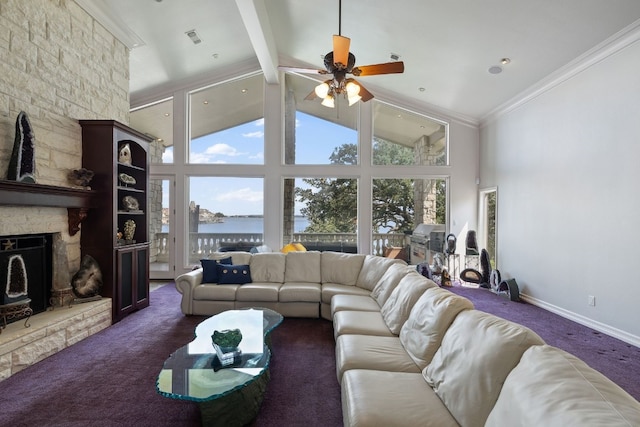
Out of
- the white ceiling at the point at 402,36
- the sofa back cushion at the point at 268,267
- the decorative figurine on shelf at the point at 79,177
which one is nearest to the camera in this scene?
the white ceiling at the point at 402,36

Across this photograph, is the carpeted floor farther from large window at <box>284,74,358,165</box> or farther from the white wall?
large window at <box>284,74,358,165</box>

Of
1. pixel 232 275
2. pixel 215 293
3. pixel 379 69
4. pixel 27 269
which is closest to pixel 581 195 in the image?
pixel 379 69

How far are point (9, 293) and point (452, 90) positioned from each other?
21.6 feet

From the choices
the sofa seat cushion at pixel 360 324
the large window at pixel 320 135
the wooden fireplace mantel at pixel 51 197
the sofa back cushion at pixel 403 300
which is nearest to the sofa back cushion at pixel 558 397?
the sofa back cushion at pixel 403 300

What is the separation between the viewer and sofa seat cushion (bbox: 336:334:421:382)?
1924 mm

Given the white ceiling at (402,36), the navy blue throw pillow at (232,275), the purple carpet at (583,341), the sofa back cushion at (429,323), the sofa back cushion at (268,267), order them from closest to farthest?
1. the sofa back cushion at (429,323)
2. the purple carpet at (583,341)
3. the white ceiling at (402,36)
4. the navy blue throw pillow at (232,275)
5. the sofa back cushion at (268,267)

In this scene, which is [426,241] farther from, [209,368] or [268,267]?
[209,368]

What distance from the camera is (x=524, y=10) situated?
342 centimetres

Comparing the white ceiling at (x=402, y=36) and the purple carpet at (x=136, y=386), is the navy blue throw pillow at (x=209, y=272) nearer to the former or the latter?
the purple carpet at (x=136, y=386)

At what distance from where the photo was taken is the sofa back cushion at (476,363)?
1.32 m

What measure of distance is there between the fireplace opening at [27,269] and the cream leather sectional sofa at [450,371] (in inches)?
119

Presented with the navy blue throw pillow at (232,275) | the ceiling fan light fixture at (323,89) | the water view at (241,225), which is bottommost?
the navy blue throw pillow at (232,275)

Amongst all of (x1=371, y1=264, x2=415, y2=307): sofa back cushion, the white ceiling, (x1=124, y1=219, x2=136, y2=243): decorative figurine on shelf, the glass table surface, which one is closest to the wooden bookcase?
(x1=124, y1=219, x2=136, y2=243): decorative figurine on shelf

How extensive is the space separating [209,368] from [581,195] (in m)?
4.53
